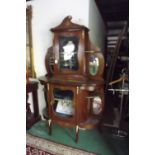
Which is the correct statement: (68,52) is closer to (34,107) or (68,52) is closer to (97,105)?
(97,105)

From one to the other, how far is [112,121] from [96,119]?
0.46 metres

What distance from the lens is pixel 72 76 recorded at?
223 cm

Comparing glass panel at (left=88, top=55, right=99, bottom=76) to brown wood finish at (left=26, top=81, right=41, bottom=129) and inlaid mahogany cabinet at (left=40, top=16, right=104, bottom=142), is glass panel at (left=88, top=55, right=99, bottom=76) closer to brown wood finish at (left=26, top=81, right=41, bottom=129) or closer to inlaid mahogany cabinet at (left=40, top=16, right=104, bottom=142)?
inlaid mahogany cabinet at (left=40, top=16, right=104, bottom=142)

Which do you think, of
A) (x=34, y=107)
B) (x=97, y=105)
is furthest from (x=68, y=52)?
(x=34, y=107)

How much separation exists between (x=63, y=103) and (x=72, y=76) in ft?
1.42

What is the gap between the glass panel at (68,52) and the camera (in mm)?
2250

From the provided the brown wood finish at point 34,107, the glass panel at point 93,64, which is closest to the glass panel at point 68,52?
the glass panel at point 93,64

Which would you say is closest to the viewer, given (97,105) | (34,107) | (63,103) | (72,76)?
(72,76)

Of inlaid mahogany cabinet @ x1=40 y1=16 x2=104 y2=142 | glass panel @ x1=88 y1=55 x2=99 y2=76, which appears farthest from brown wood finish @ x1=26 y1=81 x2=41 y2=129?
glass panel @ x1=88 y1=55 x2=99 y2=76

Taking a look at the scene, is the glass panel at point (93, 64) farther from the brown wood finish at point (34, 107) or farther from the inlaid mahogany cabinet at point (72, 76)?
the brown wood finish at point (34, 107)

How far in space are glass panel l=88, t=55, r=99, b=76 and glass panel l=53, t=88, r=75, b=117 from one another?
463 millimetres

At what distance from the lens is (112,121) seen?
279 centimetres

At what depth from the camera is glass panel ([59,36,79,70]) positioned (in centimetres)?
225
